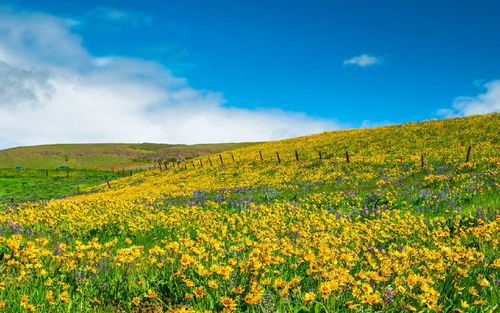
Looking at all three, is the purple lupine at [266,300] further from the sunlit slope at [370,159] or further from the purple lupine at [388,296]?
the sunlit slope at [370,159]

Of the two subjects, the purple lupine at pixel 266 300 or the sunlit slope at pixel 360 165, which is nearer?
the purple lupine at pixel 266 300

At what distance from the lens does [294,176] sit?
3125 cm

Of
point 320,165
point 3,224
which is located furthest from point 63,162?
point 3,224

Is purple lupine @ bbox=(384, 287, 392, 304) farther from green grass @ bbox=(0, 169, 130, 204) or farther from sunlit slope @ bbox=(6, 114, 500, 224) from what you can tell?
green grass @ bbox=(0, 169, 130, 204)

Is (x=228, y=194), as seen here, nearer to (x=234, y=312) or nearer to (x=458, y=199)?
(x=458, y=199)

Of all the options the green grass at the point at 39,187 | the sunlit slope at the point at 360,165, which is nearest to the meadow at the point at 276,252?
the sunlit slope at the point at 360,165

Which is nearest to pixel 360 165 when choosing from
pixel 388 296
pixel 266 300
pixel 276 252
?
pixel 276 252

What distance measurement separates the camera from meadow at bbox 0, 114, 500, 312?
4.32m

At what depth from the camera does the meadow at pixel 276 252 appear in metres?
4.32

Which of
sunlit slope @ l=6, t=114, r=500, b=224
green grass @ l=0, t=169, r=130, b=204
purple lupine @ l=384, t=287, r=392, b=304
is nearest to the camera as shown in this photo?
purple lupine @ l=384, t=287, r=392, b=304

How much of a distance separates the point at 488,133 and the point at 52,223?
42901 mm

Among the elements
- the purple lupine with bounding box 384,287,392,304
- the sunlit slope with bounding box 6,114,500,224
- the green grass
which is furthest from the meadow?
the green grass

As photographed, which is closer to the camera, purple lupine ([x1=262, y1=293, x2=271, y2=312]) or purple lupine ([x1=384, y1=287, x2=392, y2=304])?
purple lupine ([x1=262, y1=293, x2=271, y2=312])

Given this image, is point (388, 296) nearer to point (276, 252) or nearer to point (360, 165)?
point (276, 252)
